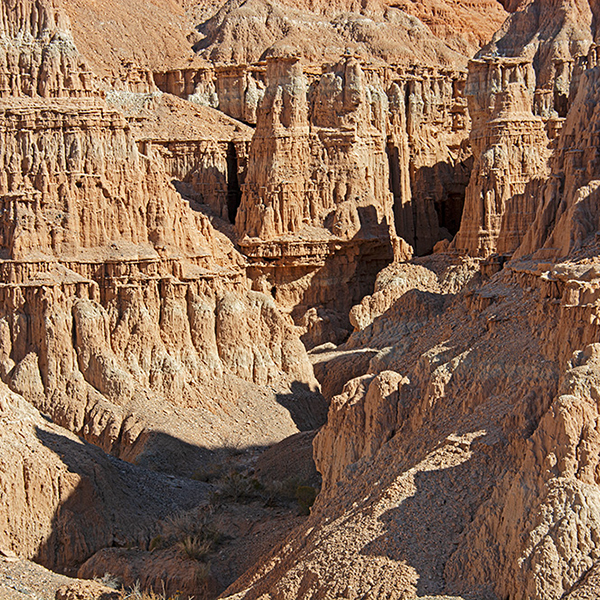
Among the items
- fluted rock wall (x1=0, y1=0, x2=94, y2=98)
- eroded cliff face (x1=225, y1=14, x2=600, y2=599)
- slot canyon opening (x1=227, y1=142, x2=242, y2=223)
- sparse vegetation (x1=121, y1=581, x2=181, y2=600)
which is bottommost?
sparse vegetation (x1=121, y1=581, x2=181, y2=600)

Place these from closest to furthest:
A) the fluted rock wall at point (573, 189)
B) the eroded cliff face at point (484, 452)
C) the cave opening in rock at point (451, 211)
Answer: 1. the eroded cliff face at point (484, 452)
2. the fluted rock wall at point (573, 189)
3. the cave opening in rock at point (451, 211)

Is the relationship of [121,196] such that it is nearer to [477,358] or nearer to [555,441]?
[477,358]

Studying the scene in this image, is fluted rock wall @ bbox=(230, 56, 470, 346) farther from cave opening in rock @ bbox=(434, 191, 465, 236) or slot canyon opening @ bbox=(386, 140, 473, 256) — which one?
cave opening in rock @ bbox=(434, 191, 465, 236)

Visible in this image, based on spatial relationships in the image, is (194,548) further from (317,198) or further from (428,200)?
(428,200)

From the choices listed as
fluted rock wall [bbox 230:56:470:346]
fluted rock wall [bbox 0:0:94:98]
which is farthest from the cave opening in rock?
fluted rock wall [bbox 0:0:94:98]

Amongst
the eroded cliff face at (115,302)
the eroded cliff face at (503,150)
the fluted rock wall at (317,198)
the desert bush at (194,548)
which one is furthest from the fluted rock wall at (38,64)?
the desert bush at (194,548)

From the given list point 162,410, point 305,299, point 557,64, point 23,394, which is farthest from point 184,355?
point 557,64

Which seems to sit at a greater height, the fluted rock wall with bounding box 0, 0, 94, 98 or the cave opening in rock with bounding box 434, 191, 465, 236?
the fluted rock wall with bounding box 0, 0, 94, 98

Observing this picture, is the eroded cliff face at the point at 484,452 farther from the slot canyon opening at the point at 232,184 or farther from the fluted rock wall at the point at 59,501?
the slot canyon opening at the point at 232,184
